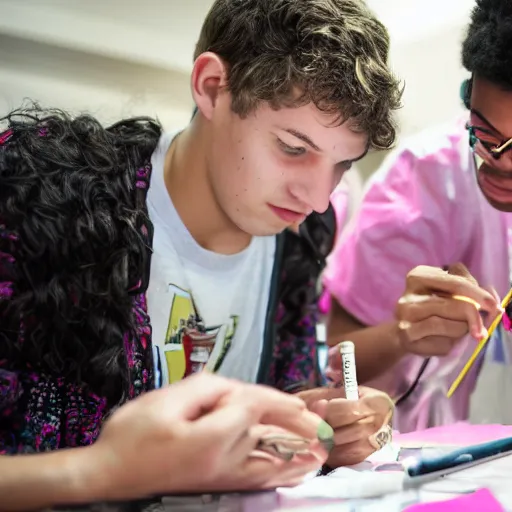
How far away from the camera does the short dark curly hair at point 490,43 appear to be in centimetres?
71

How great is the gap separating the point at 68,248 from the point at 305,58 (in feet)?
0.86

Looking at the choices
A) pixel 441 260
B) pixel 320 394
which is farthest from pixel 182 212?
pixel 441 260

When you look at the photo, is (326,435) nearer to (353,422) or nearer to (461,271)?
(353,422)

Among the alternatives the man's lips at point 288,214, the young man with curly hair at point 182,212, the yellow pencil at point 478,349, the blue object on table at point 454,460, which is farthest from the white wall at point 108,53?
the blue object on table at point 454,460

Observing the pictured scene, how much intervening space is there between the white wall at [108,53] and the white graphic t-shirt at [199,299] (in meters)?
0.05

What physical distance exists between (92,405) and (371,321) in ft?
1.21

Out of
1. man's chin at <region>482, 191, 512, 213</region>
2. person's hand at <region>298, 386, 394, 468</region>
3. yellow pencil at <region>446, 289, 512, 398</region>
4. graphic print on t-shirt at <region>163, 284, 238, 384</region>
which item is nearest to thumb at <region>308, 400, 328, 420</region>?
person's hand at <region>298, 386, 394, 468</region>

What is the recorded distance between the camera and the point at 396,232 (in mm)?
827

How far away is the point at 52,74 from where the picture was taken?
2.03ft

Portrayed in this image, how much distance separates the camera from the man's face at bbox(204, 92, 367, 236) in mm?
614

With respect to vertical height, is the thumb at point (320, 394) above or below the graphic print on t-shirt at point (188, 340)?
below

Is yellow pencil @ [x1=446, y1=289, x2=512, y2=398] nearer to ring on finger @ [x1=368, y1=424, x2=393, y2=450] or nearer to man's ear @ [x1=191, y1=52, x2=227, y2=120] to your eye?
ring on finger @ [x1=368, y1=424, x2=393, y2=450]

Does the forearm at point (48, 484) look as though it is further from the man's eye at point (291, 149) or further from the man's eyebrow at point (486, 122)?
the man's eyebrow at point (486, 122)

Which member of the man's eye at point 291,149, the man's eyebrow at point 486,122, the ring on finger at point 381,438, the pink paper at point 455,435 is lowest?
the pink paper at point 455,435
